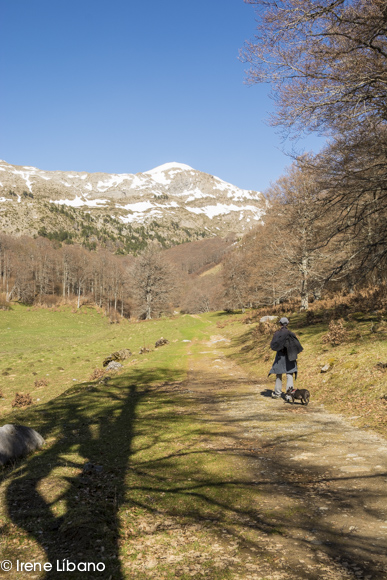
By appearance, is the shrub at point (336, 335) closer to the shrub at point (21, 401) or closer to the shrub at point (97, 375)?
the shrub at point (97, 375)

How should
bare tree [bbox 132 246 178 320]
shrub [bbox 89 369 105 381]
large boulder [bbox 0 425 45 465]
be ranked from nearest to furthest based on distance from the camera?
large boulder [bbox 0 425 45 465] < shrub [bbox 89 369 105 381] < bare tree [bbox 132 246 178 320]

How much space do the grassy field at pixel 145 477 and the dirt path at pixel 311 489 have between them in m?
0.18

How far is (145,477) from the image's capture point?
5832mm

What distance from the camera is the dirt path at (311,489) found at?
335 cm

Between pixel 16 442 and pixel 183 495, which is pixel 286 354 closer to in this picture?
pixel 183 495

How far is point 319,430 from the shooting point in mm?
7754

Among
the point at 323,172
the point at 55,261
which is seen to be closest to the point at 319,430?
the point at 323,172

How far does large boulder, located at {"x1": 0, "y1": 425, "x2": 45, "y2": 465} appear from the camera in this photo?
22.3 feet

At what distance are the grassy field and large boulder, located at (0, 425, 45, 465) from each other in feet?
0.71

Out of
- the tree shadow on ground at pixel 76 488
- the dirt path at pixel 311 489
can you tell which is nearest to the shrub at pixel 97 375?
the tree shadow on ground at pixel 76 488

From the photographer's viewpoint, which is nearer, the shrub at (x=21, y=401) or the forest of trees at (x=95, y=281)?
the shrub at (x=21, y=401)

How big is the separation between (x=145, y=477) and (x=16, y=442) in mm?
3148

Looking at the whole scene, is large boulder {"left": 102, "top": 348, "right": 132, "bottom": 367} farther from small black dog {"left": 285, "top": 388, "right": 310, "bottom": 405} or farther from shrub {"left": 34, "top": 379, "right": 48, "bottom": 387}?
small black dog {"left": 285, "top": 388, "right": 310, "bottom": 405}

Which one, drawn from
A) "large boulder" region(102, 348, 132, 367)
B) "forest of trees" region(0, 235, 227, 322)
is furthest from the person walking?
"forest of trees" region(0, 235, 227, 322)
